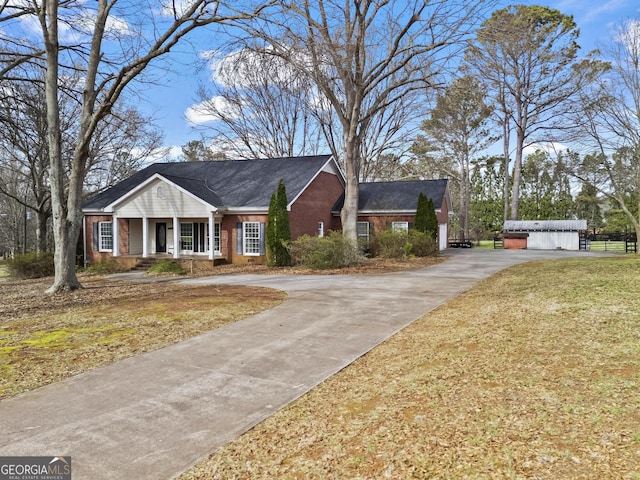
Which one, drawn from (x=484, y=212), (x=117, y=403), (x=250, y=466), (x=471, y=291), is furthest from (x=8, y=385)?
(x=484, y=212)

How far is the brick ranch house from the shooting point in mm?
21188

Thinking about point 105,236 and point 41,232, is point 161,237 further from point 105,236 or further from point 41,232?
point 41,232

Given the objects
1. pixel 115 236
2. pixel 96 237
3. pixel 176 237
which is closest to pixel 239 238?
pixel 176 237

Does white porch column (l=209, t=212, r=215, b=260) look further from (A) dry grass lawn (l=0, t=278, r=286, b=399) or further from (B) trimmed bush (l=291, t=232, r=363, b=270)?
(A) dry grass lawn (l=0, t=278, r=286, b=399)

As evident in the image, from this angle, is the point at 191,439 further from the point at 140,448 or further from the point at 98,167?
the point at 98,167

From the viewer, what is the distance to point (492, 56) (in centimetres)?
2811


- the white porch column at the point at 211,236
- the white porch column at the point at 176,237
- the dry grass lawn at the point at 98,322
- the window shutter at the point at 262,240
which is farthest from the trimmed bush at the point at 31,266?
the window shutter at the point at 262,240

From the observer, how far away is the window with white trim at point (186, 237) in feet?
75.8

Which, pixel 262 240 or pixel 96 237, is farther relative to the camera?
pixel 96 237

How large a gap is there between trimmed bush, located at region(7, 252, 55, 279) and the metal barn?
104 feet

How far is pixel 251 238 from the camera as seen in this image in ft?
69.4

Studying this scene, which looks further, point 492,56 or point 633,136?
point 492,56

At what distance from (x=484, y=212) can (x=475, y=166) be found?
6293 millimetres

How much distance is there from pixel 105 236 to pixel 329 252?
1373 centimetres
